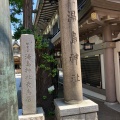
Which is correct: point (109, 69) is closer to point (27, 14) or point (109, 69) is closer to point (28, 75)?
point (27, 14)

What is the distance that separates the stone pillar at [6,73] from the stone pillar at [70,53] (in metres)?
3.18

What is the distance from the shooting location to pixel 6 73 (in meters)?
1.42

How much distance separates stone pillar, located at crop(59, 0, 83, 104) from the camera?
4.61 m

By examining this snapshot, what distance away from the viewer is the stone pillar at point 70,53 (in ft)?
15.1

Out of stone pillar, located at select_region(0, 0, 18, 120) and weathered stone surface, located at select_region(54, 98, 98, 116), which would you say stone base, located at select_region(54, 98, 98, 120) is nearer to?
weathered stone surface, located at select_region(54, 98, 98, 116)

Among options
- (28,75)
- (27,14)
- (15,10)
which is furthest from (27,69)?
Answer: (15,10)

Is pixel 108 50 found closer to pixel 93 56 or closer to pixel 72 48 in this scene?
pixel 93 56

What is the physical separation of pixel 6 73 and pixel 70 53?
3285 millimetres

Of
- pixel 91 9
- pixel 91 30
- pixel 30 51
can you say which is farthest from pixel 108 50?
pixel 30 51

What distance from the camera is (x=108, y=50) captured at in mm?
7750

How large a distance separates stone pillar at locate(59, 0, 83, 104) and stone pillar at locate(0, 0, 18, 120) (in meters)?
3.18

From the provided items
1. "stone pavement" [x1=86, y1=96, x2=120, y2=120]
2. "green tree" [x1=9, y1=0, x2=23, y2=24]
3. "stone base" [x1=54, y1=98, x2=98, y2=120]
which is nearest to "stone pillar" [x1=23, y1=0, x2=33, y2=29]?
"green tree" [x1=9, y1=0, x2=23, y2=24]

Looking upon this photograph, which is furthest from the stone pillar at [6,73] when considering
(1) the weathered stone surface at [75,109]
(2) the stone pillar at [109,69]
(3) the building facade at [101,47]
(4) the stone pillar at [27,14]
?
(2) the stone pillar at [109,69]

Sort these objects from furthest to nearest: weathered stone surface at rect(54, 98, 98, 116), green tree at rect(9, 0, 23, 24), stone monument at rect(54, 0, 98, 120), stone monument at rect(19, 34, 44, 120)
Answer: green tree at rect(9, 0, 23, 24) < stone monument at rect(54, 0, 98, 120) < stone monument at rect(19, 34, 44, 120) < weathered stone surface at rect(54, 98, 98, 116)
